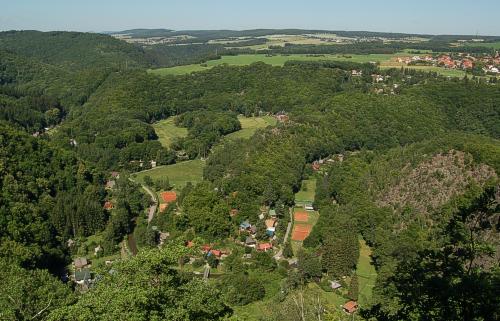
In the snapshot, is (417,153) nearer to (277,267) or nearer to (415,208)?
(415,208)

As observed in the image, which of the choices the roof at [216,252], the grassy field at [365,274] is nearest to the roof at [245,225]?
the roof at [216,252]

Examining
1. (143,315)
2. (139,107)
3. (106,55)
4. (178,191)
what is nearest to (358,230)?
(178,191)

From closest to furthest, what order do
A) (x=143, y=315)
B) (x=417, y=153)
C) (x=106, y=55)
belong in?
(x=143, y=315) → (x=417, y=153) → (x=106, y=55)

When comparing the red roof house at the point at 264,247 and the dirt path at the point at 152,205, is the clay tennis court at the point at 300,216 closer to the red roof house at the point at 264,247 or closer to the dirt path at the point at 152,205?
the red roof house at the point at 264,247

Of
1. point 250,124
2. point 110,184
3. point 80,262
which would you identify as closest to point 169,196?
point 110,184

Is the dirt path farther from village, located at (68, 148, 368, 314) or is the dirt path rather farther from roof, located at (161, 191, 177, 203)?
roof, located at (161, 191, 177, 203)

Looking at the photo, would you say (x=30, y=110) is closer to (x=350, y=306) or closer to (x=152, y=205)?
(x=152, y=205)

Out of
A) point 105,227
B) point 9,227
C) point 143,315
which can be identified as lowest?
point 105,227

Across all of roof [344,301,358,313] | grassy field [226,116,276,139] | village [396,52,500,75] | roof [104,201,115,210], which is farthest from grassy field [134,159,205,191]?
village [396,52,500,75]
